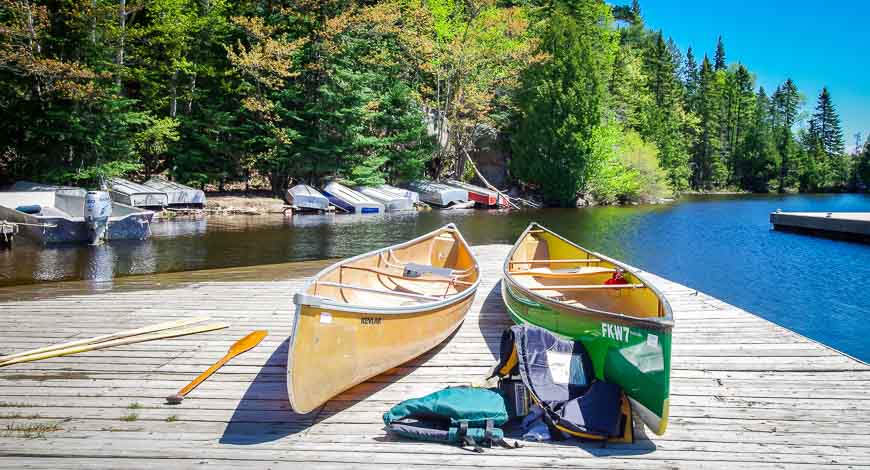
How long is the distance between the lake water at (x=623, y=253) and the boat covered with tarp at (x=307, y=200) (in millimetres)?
1972

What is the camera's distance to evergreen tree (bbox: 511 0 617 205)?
119 feet

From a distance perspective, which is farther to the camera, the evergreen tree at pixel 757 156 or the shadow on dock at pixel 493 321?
the evergreen tree at pixel 757 156

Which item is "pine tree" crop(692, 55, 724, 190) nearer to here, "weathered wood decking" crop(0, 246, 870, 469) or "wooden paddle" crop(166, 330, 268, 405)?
"weathered wood decking" crop(0, 246, 870, 469)

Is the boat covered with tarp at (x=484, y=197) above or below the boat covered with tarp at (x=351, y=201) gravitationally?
above

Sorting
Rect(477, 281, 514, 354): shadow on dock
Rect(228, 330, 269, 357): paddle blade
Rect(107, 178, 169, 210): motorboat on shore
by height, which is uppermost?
Rect(107, 178, 169, 210): motorboat on shore

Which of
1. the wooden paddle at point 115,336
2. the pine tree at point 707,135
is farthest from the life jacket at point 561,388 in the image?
the pine tree at point 707,135

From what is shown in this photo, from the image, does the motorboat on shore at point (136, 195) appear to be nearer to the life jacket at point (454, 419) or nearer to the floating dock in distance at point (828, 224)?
the life jacket at point (454, 419)

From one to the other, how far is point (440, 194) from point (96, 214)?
65.3 ft

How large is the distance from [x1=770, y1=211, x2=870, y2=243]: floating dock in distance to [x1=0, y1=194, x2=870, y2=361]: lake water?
0.72 m

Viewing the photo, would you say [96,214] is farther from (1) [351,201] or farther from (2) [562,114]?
(2) [562,114]

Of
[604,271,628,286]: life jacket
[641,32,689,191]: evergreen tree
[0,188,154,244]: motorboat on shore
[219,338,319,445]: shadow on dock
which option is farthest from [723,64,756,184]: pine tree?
[219,338,319,445]: shadow on dock

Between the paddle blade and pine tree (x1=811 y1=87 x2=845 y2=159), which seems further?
pine tree (x1=811 y1=87 x2=845 y2=159)

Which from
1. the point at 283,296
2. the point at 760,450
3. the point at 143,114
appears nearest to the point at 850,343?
the point at 760,450

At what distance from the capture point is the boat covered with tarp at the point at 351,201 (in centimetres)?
2819
